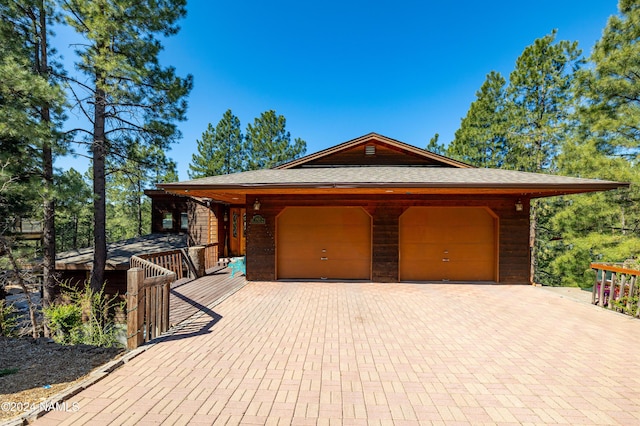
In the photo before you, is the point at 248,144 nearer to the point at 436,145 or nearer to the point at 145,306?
the point at 436,145

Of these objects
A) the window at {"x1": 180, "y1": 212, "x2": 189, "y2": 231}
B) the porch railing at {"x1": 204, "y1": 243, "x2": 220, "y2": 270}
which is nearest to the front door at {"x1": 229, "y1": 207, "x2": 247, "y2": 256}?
the porch railing at {"x1": 204, "y1": 243, "x2": 220, "y2": 270}

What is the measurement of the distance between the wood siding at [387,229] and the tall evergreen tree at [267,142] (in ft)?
46.8

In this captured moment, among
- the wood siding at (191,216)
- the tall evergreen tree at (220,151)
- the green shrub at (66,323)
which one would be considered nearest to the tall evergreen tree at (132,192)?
the wood siding at (191,216)

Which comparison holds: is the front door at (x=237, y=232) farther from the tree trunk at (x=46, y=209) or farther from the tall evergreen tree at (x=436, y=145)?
the tall evergreen tree at (x=436, y=145)

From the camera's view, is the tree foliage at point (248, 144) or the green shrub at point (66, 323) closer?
the green shrub at point (66, 323)

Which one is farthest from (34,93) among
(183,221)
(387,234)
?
(183,221)

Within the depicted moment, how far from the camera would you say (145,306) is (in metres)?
3.69

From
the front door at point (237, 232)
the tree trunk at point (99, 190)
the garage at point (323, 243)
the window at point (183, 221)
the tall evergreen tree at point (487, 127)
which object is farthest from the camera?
the window at point (183, 221)

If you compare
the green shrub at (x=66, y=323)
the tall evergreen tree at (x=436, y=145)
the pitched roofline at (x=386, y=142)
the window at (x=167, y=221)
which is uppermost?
the tall evergreen tree at (x=436, y=145)

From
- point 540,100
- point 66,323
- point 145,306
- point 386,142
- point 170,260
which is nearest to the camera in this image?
point 145,306

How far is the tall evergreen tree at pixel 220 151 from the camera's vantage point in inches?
784

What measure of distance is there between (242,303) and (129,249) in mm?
9218

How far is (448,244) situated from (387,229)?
1.95 meters

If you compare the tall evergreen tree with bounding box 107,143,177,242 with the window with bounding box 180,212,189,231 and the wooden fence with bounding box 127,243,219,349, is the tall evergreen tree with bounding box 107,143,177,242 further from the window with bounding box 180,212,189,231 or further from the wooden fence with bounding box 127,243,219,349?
the wooden fence with bounding box 127,243,219,349
